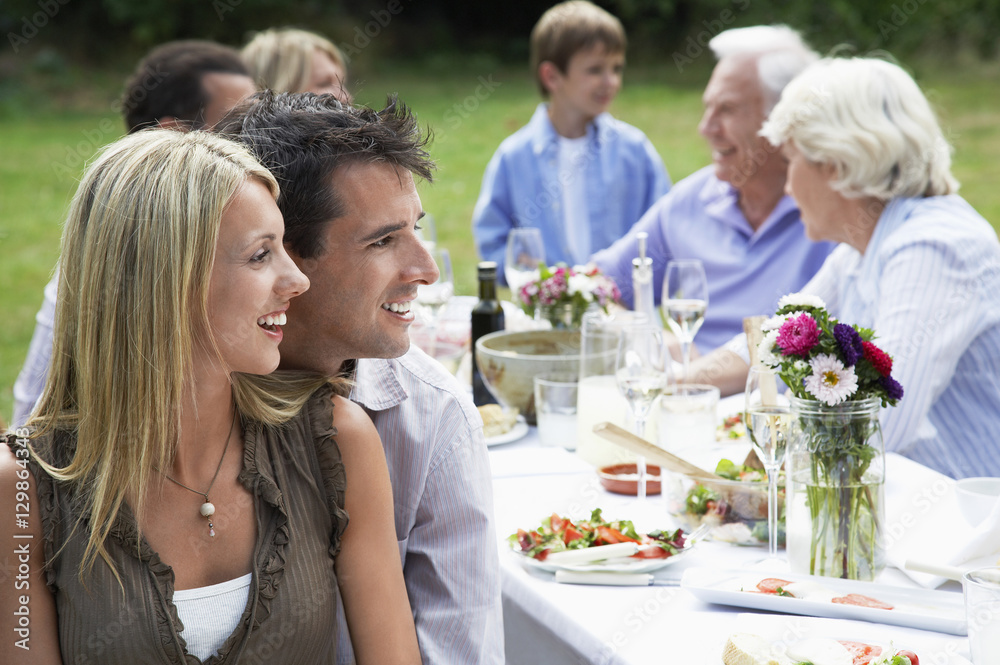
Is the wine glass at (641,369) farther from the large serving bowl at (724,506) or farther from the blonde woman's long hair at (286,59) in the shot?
the blonde woman's long hair at (286,59)

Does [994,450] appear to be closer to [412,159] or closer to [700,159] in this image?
[412,159]

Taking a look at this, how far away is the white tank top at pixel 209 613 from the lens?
48.6 inches

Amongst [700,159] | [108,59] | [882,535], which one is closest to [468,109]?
[700,159]

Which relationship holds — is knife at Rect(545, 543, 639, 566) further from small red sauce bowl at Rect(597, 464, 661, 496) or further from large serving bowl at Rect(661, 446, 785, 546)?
small red sauce bowl at Rect(597, 464, 661, 496)

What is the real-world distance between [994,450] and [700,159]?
8.33 m

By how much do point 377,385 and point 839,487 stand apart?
726mm

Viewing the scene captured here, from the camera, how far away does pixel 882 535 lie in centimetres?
141

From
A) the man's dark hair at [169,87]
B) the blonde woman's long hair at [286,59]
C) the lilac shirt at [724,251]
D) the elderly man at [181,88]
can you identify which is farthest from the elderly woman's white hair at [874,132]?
the blonde woman's long hair at [286,59]

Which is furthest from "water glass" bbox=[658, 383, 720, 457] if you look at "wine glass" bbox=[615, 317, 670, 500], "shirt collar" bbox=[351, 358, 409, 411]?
"shirt collar" bbox=[351, 358, 409, 411]

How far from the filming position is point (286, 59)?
13.5ft

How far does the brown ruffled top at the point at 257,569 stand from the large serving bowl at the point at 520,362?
83 cm

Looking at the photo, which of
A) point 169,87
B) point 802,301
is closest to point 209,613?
point 802,301

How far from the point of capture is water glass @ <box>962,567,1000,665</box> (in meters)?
1.05

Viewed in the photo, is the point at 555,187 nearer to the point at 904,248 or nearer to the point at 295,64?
the point at 295,64
